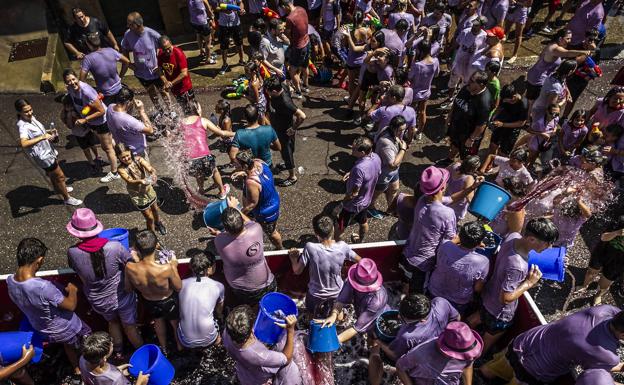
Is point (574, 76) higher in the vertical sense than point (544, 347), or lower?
higher

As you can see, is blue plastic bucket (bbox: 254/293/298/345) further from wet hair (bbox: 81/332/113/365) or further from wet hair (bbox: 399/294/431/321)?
wet hair (bbox: 81/332/113/365)

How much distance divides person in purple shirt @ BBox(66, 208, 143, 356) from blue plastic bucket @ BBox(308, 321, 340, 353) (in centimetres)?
199

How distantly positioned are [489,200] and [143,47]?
6281 millimetres

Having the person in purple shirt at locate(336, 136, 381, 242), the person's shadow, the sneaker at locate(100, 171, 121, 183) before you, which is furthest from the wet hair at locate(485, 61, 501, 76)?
the person's shadow

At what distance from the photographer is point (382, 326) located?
427 centimetres

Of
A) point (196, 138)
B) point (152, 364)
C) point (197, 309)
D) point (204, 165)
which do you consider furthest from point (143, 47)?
point (152, 364)

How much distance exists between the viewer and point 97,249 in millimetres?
4496

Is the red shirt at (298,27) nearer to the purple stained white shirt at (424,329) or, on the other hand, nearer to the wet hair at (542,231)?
the wet hair at (542,231)

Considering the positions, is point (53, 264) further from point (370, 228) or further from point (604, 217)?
point (604, 217)

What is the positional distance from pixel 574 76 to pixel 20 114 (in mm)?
8954

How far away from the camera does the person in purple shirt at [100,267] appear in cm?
451

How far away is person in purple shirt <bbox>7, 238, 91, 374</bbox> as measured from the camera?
14.1 ft

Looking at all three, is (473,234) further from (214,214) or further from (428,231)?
(214,214)

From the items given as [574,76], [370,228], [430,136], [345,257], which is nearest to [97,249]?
[345,257]
